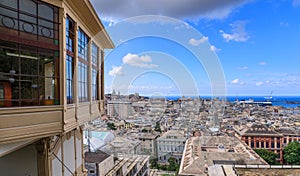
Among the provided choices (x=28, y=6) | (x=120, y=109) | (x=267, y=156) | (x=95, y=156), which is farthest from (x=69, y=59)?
(x=267, y=156)

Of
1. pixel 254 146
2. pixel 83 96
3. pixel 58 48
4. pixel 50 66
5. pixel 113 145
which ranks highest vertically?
pixel 58 48

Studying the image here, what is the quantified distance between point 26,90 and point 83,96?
6.46 ft

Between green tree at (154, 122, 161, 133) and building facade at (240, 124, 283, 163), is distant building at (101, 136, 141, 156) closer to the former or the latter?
green tree at (154, 122, 161, 133)

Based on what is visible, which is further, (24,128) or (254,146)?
(254,146)

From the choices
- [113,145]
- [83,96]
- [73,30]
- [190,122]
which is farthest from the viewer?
[113,145]

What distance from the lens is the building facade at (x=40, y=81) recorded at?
9.10ft

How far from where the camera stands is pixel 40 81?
3236 millimetres

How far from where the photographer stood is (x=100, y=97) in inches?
265

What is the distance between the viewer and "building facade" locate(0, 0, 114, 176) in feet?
9.10

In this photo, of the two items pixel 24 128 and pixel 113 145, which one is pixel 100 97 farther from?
pixel 113 145

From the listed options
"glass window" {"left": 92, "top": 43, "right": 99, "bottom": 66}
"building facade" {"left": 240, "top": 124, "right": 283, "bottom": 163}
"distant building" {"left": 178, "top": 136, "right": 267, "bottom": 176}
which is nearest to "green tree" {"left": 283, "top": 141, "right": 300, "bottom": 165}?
"building facade" {"left": 240, "top": 124, "right": 283, "bottom": 163}

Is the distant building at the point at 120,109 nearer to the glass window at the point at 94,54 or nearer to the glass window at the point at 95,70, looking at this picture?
the glass window at the point at 95,70

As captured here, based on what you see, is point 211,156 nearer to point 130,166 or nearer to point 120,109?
point 130,166

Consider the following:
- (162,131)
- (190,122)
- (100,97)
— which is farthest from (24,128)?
(190,122)
